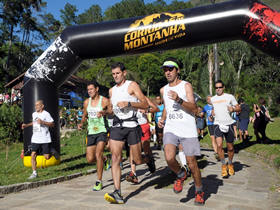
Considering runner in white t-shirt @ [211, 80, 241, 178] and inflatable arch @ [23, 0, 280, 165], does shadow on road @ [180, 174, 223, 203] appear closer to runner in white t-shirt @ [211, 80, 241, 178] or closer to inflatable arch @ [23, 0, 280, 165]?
runner in white t-shirt @ [211, 80, 241, 178]

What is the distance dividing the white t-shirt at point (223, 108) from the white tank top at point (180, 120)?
2.57 meters

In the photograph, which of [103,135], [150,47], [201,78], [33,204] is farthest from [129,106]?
[201,78]

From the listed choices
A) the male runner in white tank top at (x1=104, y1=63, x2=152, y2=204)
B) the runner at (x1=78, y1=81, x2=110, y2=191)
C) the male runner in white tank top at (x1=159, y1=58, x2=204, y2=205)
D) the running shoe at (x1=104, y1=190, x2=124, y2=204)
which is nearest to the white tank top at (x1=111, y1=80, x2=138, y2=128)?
the male runner in white tank top at (x1=104, y1=63, x2=152, y2=204)

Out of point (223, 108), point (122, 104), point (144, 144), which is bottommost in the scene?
point (144, 144)

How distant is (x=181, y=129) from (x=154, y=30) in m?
3.50

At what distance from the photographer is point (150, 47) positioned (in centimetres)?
758

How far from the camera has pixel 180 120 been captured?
15.0 ft

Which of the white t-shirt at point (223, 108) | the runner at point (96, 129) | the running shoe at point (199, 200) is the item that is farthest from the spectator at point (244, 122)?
the running shoe at point (199, 200)

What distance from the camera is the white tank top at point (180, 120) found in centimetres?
454

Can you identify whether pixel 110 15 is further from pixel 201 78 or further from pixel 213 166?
pixel 213 166

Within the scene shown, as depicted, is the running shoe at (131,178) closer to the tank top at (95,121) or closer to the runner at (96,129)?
the runner at (96,129)

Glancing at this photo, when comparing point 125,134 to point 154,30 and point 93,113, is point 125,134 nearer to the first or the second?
point 93,113

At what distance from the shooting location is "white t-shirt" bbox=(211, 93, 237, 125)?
697cm

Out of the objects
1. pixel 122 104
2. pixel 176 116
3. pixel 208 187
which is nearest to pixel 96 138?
pixel 122 104
